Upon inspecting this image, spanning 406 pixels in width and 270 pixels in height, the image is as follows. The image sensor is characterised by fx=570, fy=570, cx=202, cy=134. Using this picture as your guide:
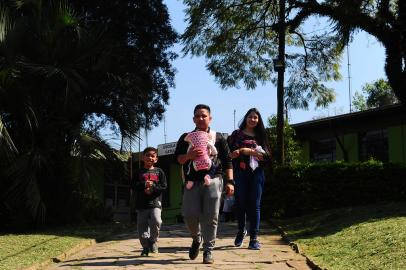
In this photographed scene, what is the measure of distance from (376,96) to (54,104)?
42.0 metres

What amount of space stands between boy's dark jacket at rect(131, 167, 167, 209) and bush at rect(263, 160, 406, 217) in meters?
6.00

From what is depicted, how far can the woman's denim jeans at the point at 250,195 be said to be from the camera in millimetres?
7191

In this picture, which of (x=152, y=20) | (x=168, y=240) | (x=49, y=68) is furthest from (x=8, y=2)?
(x=168, y=240)

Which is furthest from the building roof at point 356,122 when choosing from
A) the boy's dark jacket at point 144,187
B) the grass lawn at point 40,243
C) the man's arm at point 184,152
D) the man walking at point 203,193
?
the man's arm at point 184,152

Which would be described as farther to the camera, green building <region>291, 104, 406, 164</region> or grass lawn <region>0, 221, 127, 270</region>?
green building <region>291, 104, 406, 164</region>

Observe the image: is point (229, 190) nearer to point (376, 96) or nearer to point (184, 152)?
point (184, 152)

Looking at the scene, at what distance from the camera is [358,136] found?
18.7 metres

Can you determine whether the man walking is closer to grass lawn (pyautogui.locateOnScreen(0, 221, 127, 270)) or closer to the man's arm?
the man's arm

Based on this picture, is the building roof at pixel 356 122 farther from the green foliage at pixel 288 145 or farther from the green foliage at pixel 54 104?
the green foliage at pixel 54 104

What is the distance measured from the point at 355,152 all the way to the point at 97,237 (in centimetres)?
1148

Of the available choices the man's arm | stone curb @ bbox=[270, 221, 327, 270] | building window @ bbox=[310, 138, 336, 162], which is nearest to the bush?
stone curb @ bbox=[270, 221, 327, 270]

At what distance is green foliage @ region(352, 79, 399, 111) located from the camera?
1880 inches

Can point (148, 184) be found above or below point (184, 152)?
below

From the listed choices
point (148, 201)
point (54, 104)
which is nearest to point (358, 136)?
point (54, 104)
